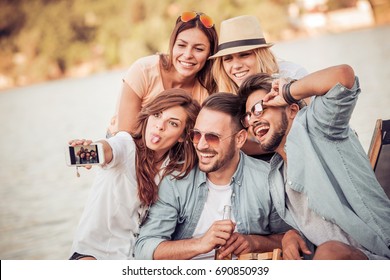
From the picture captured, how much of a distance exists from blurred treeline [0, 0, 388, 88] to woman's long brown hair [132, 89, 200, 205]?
1.99 metres

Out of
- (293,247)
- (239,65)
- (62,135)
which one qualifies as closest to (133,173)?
(293,247)

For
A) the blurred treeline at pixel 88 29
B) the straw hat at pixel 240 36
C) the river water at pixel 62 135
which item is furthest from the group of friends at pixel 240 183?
the river water at pixel 62 135

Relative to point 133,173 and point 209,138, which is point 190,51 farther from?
point 133,173

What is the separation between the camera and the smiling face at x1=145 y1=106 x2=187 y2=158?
116 inches

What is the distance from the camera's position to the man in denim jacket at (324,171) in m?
2.54

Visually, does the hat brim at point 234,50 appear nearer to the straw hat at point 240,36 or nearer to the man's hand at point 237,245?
the straw hat at point 240,36

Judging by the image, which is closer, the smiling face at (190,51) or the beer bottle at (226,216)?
the beer bottle at (226,216)

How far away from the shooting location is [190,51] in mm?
3555

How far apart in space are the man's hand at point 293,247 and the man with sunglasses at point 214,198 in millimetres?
178

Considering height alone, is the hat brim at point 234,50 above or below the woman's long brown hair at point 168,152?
above

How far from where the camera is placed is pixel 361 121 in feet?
20.5

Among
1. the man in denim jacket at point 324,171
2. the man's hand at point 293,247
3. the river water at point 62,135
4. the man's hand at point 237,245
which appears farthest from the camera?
the river water at point 62,135

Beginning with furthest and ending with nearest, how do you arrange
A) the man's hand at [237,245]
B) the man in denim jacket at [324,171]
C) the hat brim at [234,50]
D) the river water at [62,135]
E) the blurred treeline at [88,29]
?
1. the river water at [62,135]
2. the blurred treeline at [88,29]
3. the hat brim at [234,50]
4. the man's hand at [237,245]
5. the man in denim jacket at [324,171]
